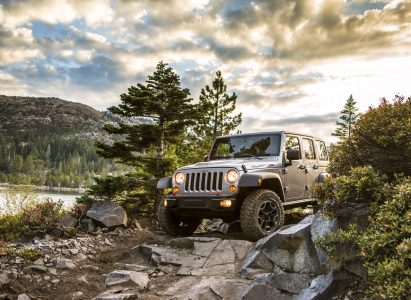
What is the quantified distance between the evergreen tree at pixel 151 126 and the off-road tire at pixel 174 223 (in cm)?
330

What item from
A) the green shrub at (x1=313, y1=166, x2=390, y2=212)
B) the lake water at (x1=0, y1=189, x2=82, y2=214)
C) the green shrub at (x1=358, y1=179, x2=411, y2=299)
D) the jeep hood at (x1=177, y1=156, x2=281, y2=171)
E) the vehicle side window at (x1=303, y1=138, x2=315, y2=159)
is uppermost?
the vehicle side window at (x1=303, y1=138, x2=315, y2=159)

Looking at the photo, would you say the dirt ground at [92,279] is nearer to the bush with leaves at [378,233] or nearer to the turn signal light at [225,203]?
the turn signal light at [225,203]

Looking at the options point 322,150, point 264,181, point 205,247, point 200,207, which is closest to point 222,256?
point 205,247

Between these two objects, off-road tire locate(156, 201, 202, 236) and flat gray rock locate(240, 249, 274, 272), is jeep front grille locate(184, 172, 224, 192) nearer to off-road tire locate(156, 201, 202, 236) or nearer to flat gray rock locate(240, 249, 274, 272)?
off-road tire locate(156, 201, 202, 236)

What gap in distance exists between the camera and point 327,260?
486 cm

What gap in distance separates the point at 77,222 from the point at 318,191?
22.8 feet

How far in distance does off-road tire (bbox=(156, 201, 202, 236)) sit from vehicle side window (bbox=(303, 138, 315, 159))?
3549 mm

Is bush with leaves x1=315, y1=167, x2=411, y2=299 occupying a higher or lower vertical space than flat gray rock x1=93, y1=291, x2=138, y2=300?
higher

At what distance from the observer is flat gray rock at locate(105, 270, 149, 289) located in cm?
605

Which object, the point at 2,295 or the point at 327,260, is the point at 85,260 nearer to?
the point at 2,295

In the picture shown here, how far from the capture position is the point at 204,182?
7902mm

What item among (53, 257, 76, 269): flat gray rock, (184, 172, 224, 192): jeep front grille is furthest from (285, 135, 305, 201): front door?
(53, 257, 76, 269): flat gray rock

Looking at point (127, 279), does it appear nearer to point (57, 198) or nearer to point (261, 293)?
point (261, 293)

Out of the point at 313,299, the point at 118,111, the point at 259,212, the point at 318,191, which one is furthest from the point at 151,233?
the point at 313,299
